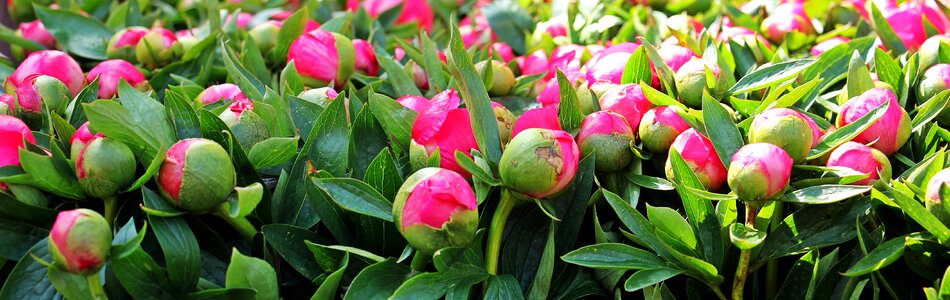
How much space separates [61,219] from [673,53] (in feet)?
2.06

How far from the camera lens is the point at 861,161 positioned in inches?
28.1

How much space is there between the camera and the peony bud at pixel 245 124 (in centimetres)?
78

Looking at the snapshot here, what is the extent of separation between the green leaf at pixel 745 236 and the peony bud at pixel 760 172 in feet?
0.08

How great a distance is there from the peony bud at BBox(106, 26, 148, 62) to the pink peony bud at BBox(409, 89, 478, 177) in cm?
60

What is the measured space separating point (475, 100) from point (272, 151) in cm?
18

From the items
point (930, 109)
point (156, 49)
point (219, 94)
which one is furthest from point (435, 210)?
point (156, 49)

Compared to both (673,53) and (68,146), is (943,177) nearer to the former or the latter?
(673,53)

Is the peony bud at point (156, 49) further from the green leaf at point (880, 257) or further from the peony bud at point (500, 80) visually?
the green leaf at point (880, 257)

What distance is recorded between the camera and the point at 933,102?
0.80 meters

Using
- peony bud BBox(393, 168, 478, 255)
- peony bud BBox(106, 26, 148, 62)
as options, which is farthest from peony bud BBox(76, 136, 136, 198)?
peony bud BBox(106, 26, 148, 62)

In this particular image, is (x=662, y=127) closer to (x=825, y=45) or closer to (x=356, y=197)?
(x=356, y=197)

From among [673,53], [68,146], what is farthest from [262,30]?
[673,53]

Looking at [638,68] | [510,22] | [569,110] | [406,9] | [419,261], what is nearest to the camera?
[419,261]

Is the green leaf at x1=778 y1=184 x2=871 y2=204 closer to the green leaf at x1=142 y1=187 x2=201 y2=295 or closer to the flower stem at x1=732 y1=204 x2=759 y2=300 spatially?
the flower stem at x1=732 y1=204 x2=759 y2=300
